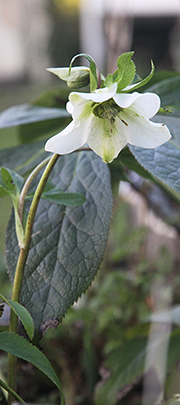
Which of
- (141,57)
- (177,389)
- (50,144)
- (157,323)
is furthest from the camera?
(141,57)

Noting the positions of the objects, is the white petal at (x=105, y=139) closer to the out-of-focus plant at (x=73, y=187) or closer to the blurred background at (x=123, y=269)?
the out-of-focus plant at (x=73, y=187)

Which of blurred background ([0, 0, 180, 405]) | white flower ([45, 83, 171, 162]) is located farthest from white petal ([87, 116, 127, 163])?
blurred background ([0, 0, 180, 405])

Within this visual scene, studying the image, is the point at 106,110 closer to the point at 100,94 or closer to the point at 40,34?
the point at 100,94

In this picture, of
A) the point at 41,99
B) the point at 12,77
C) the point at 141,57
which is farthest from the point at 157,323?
the point at 12,77

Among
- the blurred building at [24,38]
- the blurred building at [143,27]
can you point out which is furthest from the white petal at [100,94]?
the blurred building at [24,38]

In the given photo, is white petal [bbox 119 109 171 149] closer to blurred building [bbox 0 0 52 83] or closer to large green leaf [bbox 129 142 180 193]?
large green leaf [bbox 129 142 180 193]

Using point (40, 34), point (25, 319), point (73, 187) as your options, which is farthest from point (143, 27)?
point (25, 319)

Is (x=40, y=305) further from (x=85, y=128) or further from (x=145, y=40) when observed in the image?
(x=145, y=40)
